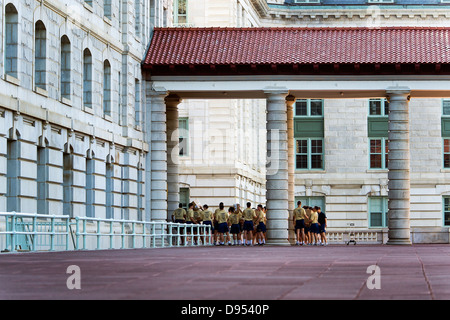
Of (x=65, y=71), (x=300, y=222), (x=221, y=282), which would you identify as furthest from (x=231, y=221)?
(x=221, y=282)

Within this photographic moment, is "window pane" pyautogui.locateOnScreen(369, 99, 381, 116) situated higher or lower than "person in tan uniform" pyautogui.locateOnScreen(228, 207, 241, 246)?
higher

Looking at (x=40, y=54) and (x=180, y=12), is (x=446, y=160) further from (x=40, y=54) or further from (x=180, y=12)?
(x=40, y=54)

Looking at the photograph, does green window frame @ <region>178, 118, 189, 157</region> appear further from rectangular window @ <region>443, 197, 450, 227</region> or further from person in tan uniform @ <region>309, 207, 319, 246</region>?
rectangular window @ <region>443, 197, 450, 227</region>

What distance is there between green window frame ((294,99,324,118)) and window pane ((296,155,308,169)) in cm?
272

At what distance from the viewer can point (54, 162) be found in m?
35.8

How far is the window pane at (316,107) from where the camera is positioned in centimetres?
7675

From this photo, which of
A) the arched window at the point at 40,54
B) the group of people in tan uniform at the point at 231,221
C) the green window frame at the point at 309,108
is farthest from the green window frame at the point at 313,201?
the arched window at the point at 40,54

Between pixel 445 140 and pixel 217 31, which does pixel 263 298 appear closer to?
pixel 217 31

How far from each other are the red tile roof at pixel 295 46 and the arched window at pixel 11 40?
15.6 meters

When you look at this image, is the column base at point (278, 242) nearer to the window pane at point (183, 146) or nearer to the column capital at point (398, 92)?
Result: the column capital at point (398, 92)

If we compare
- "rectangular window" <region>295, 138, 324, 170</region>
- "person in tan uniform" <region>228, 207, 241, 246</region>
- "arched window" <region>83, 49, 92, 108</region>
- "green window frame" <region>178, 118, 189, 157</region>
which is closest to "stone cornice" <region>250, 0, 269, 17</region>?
"rectangular window" <region>295, 138, 324, 170</region>

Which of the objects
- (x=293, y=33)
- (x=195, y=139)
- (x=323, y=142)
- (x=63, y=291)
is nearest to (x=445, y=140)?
(x=323, y=142)

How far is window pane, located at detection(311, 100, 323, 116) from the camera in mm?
76750

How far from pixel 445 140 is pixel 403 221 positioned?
1140 inches
